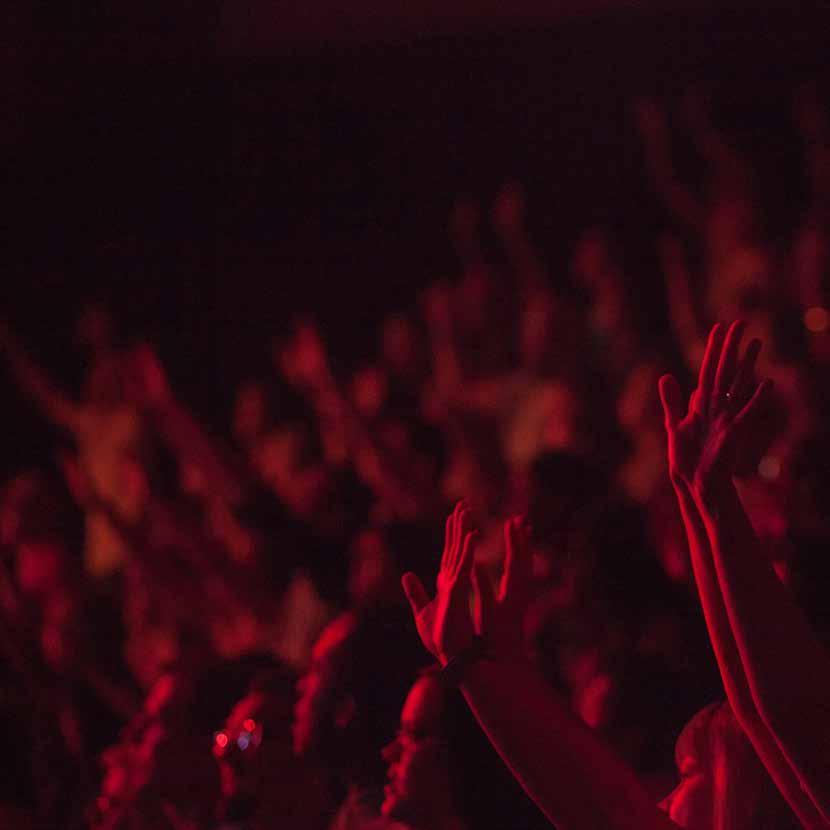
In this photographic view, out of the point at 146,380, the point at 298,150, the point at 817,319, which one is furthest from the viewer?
the point at 298,150

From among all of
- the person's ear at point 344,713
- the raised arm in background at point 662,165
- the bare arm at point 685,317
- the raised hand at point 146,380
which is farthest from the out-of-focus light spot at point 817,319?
the person's ear at point 344,713

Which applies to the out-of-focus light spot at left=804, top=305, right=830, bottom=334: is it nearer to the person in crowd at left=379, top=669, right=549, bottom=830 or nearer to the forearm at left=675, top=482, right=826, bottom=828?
the person in crowd at left=379, top=669, right=549, bottom=830

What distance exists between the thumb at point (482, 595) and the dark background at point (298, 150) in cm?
426

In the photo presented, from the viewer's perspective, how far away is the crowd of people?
4.90ft

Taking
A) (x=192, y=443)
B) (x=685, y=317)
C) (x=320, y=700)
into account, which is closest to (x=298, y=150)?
(x=192, y=443)

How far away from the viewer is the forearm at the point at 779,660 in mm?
1265

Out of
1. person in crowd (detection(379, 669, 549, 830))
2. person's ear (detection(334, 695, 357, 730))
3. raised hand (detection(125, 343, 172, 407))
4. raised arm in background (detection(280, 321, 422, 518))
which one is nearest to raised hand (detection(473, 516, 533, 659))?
person in crowd (detection(379, 669, 549, 830))

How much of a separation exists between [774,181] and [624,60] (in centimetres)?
84

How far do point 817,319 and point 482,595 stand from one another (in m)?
2.71

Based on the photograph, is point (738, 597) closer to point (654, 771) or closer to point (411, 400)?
point (654, 771)

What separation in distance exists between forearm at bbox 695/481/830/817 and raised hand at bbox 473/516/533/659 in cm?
36

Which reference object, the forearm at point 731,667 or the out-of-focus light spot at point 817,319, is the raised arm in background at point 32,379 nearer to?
the out-of-focus light spot at point 817,319

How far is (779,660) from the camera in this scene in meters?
1.27

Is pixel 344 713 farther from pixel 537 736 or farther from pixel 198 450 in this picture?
pixel 198 450
